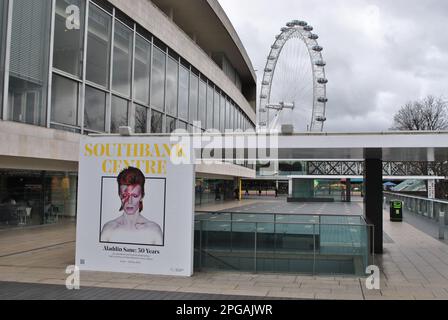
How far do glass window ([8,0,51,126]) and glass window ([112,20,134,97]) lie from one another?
14.0ft

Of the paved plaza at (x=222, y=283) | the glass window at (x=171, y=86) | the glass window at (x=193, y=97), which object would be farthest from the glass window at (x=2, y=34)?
the glass window at (x=193, y=97)

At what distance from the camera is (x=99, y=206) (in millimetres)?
11242

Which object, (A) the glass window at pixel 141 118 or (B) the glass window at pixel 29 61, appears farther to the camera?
(A) the glass window at pixel 141 118

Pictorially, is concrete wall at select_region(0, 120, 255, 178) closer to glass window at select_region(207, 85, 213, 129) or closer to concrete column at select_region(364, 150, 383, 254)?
concrete column at select_region(364, 150, 383, 254)

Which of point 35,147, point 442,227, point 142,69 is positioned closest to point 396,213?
point 442,227

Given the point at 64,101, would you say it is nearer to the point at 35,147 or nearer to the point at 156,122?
the point at 35,147

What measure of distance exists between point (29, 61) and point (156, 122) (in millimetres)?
9043

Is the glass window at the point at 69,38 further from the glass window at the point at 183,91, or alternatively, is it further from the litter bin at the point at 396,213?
the litter bin at the point at 396,213

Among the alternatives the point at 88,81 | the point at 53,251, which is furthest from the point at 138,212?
the point at 88,81

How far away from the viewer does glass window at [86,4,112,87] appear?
61.6ft

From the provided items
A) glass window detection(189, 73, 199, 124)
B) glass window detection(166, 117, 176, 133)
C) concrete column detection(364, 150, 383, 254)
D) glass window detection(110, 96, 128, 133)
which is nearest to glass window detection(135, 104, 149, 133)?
glass window detection(110, 96, 128, 133)

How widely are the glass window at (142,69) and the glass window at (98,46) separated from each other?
2477 millimetres

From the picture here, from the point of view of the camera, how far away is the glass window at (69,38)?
1702cm

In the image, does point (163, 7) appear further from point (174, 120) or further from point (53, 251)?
point (53, 251)
